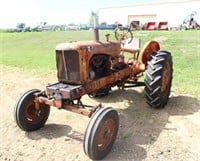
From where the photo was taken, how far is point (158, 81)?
231 inches

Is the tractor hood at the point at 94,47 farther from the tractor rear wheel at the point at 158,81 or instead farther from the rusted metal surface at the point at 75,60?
the tractor rear wheel at the point at 158,81

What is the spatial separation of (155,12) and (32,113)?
39.2m

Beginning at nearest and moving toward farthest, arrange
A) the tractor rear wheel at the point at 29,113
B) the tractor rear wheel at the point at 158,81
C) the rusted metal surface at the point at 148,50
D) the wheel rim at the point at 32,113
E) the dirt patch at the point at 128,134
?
the dirt patch at the point at 128,134 < the tractor rear wheel at the point at 29,113 < the wheel rim at the point at 32,113 < the tractor rear wheel at the point at 158,81 < the rusted metal surface at the point at 148,50

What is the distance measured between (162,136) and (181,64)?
20.6ft

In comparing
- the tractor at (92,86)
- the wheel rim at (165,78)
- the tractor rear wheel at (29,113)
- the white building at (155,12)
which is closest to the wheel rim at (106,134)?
the tractor at (92,86)

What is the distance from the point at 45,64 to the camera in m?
12.4

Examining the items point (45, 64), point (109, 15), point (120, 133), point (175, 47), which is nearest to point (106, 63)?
point (120, 133)

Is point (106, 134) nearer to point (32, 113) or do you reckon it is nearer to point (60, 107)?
point (60, 107)

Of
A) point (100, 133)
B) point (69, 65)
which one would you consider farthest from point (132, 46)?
point (100, 133)

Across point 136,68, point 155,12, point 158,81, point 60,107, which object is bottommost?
point 60,107

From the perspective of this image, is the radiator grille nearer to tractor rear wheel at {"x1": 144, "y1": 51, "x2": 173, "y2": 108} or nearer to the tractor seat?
tractor rear wheel at {"x1": 144, "y1": 51, "x2": 173, "y2": 108}

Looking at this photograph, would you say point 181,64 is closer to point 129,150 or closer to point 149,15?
point 129,150

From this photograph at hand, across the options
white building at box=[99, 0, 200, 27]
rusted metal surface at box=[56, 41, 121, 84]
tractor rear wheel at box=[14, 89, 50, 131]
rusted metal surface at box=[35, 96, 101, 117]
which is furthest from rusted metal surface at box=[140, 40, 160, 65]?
white building at box=[99, 0, 200, 27]

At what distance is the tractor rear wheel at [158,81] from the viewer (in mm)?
5914
